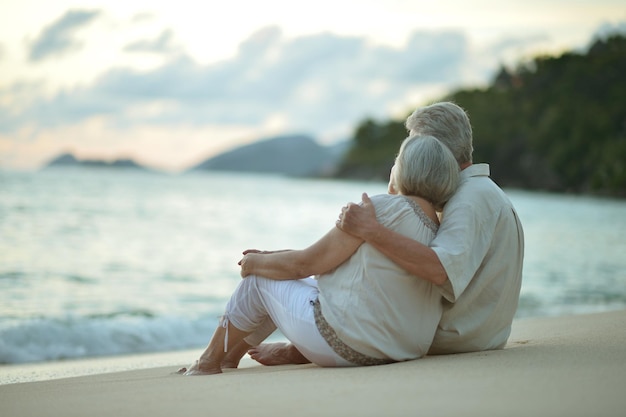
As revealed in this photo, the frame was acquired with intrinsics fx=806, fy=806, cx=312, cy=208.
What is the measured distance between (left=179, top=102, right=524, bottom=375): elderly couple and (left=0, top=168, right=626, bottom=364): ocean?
12.5 feet

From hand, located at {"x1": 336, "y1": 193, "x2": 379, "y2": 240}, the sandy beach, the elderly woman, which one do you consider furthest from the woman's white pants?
hand, located at {"x1": 336, "y1": 193, "x2": 379, "y2": 240}

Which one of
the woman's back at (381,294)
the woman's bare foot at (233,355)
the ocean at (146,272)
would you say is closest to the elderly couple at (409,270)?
the woman's back at (381,294)

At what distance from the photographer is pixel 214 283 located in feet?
41.3

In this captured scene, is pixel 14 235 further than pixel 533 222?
No

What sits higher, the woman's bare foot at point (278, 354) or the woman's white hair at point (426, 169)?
the woman's white hair at point (426, 169)

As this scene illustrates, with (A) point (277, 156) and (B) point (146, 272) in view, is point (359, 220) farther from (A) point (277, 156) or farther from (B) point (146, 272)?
(A) point (277, 156)

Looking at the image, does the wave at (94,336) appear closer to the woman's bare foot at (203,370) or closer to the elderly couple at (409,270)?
the woman's bare foot at (203,370)

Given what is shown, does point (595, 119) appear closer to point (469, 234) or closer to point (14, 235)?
point (14, 235)

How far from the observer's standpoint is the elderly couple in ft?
12.2

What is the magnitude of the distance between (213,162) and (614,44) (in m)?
82.0

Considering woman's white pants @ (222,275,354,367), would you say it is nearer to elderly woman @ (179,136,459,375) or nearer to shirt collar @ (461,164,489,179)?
elderly woman @ (179,136,459,375)

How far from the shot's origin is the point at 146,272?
44.0 ft

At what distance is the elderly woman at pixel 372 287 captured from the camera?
3725 millimetres

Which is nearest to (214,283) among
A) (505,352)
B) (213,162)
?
(505,352)
